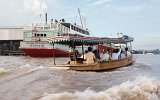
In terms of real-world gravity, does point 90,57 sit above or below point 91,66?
above

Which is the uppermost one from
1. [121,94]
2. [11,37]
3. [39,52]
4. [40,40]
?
[11,37]

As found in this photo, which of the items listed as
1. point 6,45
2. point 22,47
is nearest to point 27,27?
point 22,47

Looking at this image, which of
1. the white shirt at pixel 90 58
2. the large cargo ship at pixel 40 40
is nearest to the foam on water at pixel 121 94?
the white shirt at pixel 90 58

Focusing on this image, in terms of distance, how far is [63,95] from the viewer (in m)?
9.82

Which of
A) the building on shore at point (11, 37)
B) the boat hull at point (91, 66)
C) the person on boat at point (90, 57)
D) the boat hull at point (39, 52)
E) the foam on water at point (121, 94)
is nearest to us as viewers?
the foam on water at point (121, 94)

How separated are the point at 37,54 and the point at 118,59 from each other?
22.5 metres

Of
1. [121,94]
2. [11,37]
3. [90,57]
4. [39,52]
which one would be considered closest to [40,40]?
[39,52]

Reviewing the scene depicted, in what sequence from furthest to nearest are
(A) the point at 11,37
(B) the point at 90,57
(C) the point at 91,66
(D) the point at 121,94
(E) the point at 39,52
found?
(A) the point at 11,37
(E) the point at 39,52
(B) the point at 90,57
(C) the point at 91,66
(D) the point at 121,94

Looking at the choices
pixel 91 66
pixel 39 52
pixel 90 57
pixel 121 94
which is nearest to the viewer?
pixel 121 94

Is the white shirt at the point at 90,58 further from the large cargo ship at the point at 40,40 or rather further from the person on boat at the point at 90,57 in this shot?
the large cargo ship at the point at 40,40

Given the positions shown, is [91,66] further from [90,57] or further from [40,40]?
[40,40]

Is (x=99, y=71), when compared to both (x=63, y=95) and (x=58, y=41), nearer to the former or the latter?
(x=58, y=41)

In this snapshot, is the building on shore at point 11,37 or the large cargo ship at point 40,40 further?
the building on shore at point 11,37

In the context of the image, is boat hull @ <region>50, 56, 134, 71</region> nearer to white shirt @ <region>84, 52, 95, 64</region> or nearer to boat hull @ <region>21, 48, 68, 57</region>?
white shirt @ <region>84, 52, 95, 64</region>
